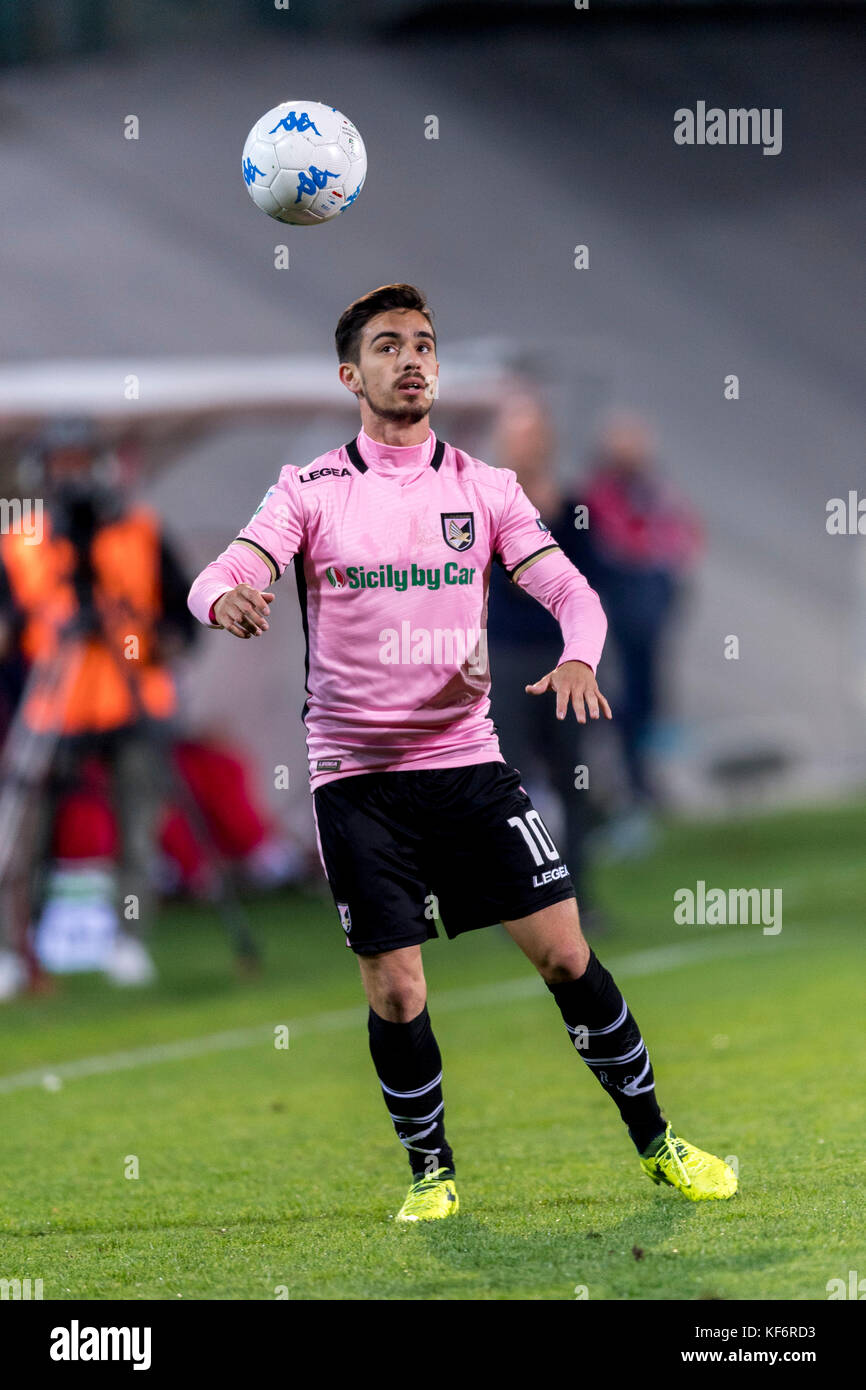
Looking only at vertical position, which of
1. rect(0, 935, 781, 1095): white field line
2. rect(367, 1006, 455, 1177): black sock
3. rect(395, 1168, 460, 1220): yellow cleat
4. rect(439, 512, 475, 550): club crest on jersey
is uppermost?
rect(439, 512, 475, 550): club crest on jersey

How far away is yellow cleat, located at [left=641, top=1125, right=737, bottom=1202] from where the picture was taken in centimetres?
428

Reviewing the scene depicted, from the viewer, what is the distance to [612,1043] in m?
4.26

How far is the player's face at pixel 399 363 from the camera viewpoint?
4234mm

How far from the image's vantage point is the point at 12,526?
8.99 meters

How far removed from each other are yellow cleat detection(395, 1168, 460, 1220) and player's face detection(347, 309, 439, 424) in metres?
1.73

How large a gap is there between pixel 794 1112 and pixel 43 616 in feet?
15.7

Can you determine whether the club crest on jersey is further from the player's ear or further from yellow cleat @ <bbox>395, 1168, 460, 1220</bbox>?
yellow cleat @ <bbox>395, 1168, 460, 1220</bbox>

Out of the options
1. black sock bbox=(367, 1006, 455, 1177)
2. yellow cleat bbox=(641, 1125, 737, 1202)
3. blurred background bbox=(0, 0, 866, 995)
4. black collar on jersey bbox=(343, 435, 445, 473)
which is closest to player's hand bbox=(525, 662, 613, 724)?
black collar on jersey bbox=(343, 435, 445, 473)

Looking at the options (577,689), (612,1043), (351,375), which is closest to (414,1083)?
(612,1043)

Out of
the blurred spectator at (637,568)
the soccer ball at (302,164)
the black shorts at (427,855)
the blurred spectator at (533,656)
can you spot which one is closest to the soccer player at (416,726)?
the black shorts at (427,855)

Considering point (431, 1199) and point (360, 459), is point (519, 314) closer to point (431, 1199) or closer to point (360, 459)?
point (360, 459)

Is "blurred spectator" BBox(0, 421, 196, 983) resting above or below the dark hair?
below

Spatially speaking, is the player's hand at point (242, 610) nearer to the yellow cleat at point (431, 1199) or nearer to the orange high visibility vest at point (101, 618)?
the yellow cleat at point (431, 1199)
